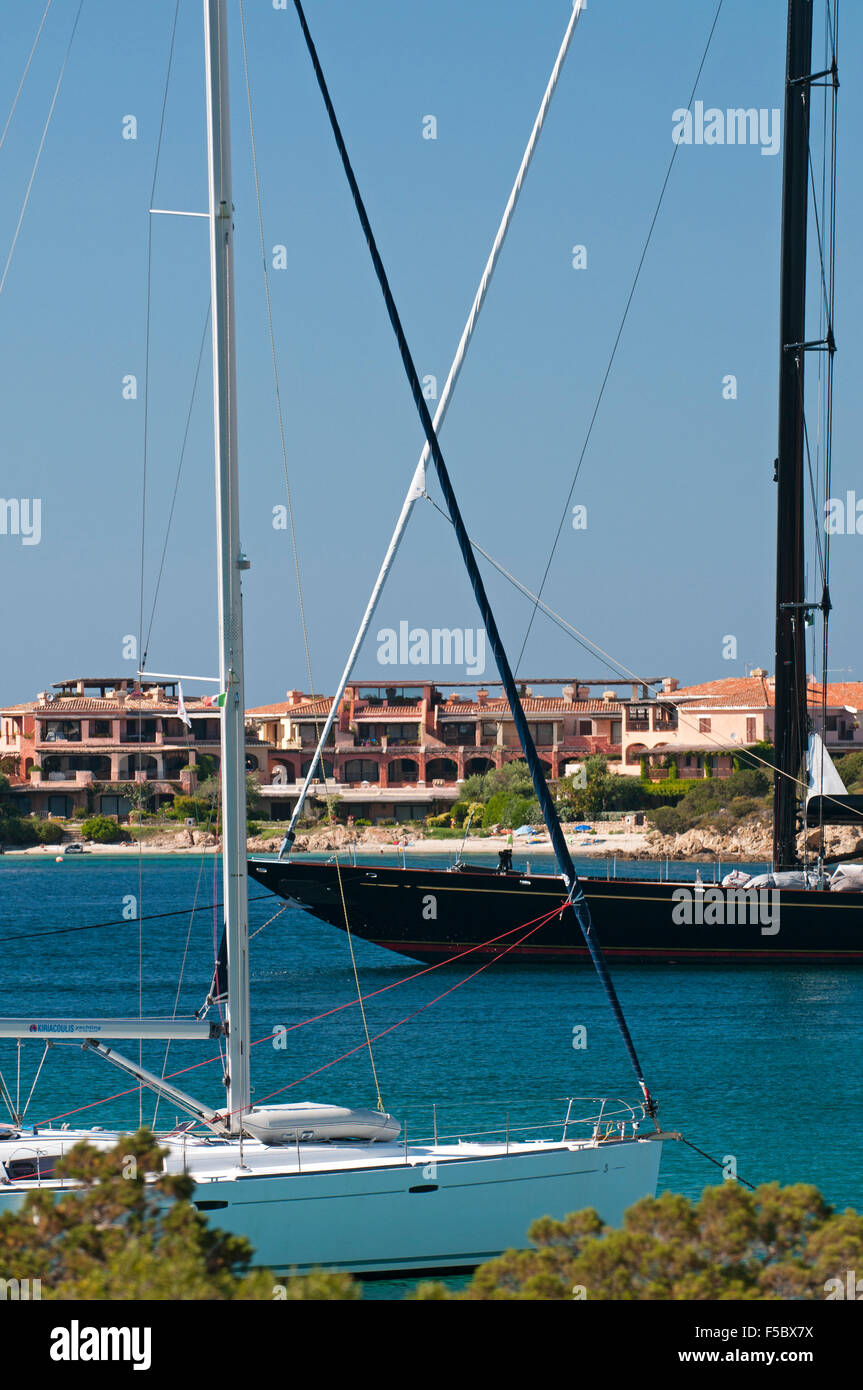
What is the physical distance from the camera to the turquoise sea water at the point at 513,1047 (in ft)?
53.6

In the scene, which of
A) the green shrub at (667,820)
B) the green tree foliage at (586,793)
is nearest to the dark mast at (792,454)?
the green shrub at (667,820)

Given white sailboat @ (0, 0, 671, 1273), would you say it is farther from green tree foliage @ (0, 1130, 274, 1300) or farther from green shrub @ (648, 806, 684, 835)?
green shrub @ (648, 806, 684, 835)

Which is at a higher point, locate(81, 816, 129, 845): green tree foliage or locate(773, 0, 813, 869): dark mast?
locate(773, 0, 813, 869): dark mast

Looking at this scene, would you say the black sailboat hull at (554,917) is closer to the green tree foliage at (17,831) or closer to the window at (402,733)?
the green tree foliage at (17,831)

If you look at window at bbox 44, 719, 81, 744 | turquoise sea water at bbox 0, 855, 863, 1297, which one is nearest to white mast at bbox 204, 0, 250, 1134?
turquoise sea water at bbox 0, 855, 863, 1297

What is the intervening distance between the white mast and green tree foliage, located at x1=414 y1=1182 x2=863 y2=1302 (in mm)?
4699

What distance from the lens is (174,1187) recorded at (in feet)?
21.9

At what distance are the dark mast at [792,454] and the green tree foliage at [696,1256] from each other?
923 inches

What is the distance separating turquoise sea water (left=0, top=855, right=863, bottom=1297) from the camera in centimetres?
1633

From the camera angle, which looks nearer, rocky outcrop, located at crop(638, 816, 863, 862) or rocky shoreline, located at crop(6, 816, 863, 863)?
rocky outcrop, located at crop(638, 816, 863, 862)

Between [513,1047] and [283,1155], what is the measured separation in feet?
35.9

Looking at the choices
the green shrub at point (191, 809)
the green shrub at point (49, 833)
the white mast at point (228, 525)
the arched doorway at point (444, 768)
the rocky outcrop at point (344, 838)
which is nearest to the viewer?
the white mast at point (228, 525)

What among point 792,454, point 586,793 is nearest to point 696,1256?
point 792,454

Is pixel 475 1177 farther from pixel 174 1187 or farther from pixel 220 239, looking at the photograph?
pixel 220 239
